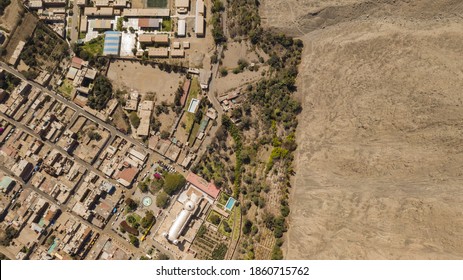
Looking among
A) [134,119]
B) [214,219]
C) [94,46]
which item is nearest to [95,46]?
[94,46]

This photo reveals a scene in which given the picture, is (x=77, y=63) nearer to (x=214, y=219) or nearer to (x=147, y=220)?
(x=147, y=220)

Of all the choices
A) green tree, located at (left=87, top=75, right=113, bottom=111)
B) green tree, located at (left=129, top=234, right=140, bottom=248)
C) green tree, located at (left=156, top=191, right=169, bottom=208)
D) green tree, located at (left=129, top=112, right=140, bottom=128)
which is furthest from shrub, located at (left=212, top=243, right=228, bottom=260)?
green tree, located at (left=87, top=75, right=113, bottom=111)

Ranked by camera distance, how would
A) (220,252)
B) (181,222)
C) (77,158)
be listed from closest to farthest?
(181,222)
(220,252)
(77,158)

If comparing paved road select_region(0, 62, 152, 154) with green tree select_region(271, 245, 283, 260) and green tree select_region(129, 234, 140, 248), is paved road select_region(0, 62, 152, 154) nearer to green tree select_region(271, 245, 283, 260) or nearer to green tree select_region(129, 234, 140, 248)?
green tree select_region(129, 234, 140, 248)

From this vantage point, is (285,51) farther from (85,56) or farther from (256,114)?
(85,56)

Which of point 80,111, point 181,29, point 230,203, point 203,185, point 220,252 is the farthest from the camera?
point 181,29

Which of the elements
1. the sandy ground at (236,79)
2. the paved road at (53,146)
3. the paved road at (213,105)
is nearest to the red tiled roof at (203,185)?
the paved road at (213,105)

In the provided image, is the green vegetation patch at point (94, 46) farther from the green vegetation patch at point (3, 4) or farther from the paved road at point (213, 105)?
the paved road at point (213, 105)
